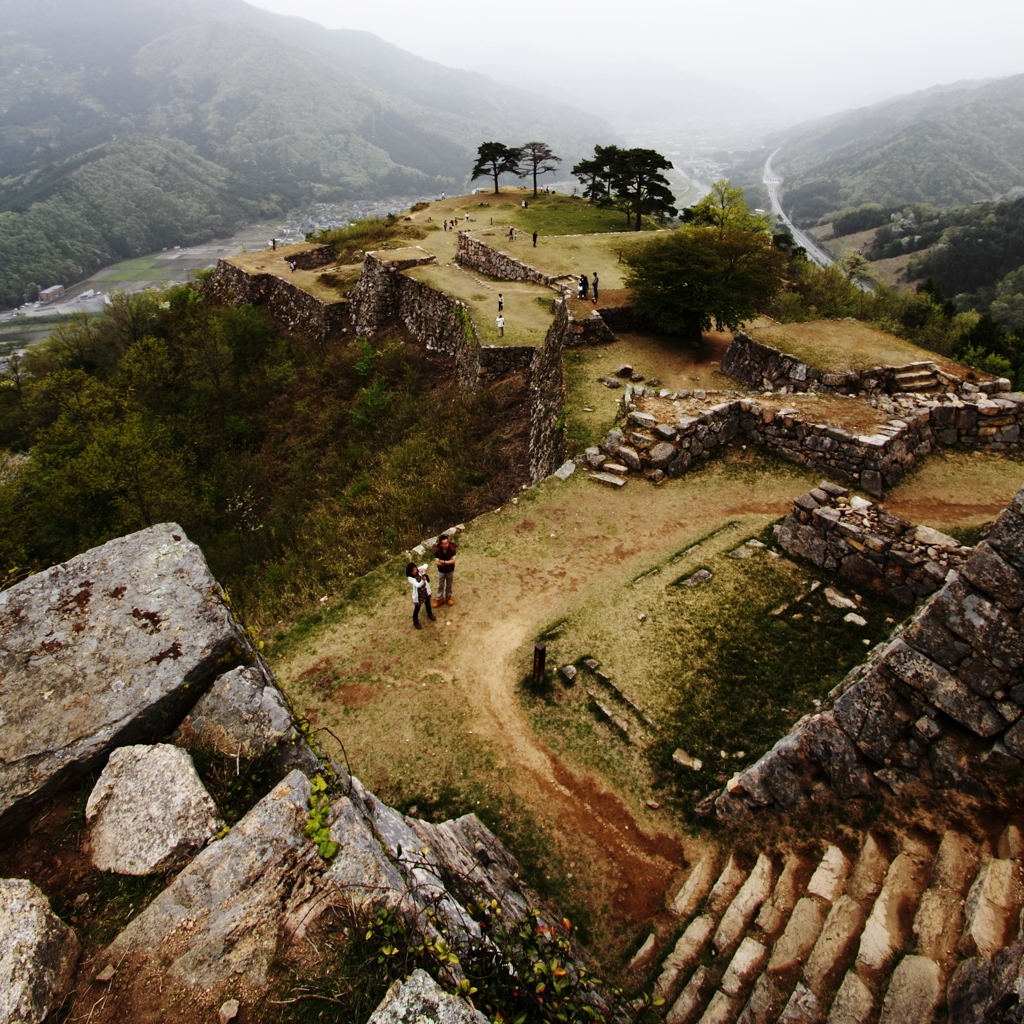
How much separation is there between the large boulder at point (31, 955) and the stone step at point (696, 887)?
221 inches

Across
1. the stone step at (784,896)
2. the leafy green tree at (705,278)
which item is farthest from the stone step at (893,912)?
the leafy green tree at (705,278)

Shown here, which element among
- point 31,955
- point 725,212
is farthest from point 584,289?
point 31,955

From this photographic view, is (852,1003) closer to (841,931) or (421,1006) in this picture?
(841,931)

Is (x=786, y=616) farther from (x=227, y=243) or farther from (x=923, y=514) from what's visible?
(x=227, y=243)

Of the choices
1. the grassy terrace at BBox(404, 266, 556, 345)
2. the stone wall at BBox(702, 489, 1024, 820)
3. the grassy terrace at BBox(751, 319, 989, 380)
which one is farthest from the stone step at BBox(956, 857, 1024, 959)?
the grassy terrace at BBox(404, 266, 556, 345)

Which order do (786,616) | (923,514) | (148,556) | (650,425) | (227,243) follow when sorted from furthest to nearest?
(227,243)
(650,425)
(923,514)
(786,616)
(148,556)

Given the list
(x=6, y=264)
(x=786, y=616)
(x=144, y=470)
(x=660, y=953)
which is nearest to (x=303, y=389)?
(x=144, y=470)

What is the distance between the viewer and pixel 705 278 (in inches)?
757

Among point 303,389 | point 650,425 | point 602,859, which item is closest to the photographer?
point 602,859

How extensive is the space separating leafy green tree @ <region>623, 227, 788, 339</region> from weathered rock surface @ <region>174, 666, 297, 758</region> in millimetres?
19134

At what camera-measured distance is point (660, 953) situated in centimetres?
580

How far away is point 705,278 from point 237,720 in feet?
65.4

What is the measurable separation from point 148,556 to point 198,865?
2.72 meters

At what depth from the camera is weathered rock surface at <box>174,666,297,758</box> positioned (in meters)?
3.94
